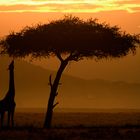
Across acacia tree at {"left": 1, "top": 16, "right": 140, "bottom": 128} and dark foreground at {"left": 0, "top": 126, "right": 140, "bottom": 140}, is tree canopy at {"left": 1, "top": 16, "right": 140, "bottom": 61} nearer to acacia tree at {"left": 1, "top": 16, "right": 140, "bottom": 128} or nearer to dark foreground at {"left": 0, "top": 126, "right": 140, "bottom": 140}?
acacia tree at {"left": 1, "top": 16, "right": 140, "bottom": 128}

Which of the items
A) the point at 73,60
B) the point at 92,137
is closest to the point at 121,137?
the point at 92,137

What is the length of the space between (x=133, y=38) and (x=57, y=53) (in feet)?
18.1

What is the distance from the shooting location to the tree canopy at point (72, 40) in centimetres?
5788

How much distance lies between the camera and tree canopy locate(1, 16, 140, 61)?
57875 mm

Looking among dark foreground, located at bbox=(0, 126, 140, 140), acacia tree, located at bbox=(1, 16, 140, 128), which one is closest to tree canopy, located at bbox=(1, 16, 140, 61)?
acacia tree, located at bbox=(1, 16, 140, 128)

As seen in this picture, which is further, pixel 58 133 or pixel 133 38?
pixel 133 38

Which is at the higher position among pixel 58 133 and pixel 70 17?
pixel 70 17

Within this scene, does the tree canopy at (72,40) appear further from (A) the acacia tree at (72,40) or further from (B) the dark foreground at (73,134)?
(B) the dark foreground at (73,134)

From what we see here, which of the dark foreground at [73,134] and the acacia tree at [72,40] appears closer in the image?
the dark foreground at [73,134]

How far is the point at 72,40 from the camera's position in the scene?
58.0 m

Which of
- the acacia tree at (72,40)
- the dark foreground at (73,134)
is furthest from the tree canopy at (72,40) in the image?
the dark foreground at (73,134)

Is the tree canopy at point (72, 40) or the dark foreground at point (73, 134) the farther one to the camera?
the tree canopy at point (72, 40)

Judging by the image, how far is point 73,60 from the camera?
5728cm

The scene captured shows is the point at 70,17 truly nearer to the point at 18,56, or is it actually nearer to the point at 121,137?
the point at 18,56
